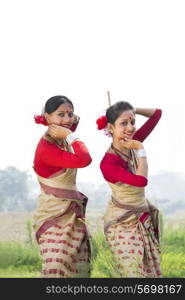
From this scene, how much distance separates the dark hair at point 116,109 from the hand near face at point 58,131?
332 mm

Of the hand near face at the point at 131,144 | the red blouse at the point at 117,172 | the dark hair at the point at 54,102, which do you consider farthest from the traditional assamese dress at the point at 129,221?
the dark hair at the point at 54,102

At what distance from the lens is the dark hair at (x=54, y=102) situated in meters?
5.01

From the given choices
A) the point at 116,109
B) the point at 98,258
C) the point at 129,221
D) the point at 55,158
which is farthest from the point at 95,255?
the point at 116,109

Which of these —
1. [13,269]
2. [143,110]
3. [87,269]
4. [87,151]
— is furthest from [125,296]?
[13,269]

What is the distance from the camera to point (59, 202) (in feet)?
16.4

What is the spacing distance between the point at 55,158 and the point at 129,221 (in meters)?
0.72

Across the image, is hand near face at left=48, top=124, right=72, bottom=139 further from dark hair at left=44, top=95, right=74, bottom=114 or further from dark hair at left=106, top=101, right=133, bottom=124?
dark hair at left=106, top=101, right=133, bottom=124

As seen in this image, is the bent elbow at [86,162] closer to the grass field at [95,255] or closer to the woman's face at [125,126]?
the woman's face at [125,126]

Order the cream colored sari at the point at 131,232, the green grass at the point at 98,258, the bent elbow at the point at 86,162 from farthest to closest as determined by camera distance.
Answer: the green grass at the point at 98,258 < the cream colored sari at the point at 131,232 < the bent elbow at the point at 86,162

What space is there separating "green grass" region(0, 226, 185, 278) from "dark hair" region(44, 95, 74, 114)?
124 cm

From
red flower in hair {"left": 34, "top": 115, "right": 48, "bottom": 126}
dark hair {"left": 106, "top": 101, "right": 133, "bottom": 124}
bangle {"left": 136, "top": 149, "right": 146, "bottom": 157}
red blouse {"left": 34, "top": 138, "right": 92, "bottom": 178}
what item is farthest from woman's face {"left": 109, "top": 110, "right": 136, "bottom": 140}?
red flower in hair {"left": 34, "top": 115, "right": 48, "bottom": 126}

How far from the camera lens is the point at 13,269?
7590 millimetres

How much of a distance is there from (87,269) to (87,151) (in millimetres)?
915

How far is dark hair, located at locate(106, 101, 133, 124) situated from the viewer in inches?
196
